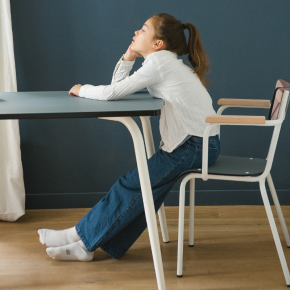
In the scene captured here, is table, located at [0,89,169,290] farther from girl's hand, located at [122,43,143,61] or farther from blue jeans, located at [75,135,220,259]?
girl's hand, located at [122,43,143,61]

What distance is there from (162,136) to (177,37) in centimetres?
40

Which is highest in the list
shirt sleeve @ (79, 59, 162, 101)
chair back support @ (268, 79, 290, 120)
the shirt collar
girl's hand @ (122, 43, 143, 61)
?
the shirt collar

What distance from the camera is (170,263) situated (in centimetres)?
163

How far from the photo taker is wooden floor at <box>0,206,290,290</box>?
1478mm

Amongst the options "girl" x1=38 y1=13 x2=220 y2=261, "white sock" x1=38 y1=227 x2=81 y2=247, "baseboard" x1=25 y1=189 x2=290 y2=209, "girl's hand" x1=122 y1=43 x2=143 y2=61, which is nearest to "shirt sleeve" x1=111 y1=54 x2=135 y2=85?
"girl's hand" x1=122 y1=43 x2=143 y2=61

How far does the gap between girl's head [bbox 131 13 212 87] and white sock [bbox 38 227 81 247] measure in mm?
809

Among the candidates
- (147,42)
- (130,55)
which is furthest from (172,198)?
(147,42)

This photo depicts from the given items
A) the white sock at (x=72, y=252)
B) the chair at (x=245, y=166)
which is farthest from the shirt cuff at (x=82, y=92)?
the white sock at (x=72, y=252)

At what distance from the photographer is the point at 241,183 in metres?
2.29

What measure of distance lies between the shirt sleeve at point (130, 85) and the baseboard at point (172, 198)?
3.35 ft

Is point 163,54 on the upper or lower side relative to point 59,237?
upper

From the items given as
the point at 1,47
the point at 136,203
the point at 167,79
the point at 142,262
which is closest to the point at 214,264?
the point at 142,262

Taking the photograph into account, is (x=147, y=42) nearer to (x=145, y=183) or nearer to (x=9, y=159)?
(x=145, y=183)

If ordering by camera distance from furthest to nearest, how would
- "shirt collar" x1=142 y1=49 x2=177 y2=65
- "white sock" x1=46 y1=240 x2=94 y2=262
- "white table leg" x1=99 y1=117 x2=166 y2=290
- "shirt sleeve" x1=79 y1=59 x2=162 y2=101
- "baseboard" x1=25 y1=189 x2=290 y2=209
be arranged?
"baseboard" x1=25 y1=189 x2=290 y2=209 < "white sock" x1=46 y1=240 x2=94 y2=262 < "shirt collar" x1=142 y1=49 x2=177 y2=65 < "shirt sleeve" x1=79 y1=59 x2=162 y2=101 < "white table leg" x1=99 y1=117 x2=166 y2=290
